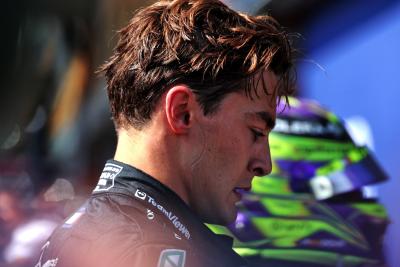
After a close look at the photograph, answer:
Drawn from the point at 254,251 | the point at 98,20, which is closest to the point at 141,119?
the point at 254,251

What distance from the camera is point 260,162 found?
1.31 meters

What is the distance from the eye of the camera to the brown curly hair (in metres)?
1.20

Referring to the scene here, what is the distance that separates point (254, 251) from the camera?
232 centimetres

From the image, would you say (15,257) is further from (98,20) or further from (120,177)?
(98,20)

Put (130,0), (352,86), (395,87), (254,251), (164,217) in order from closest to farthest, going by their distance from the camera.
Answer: (164,217)
(254,251)
(395,87)
(352,86)
(130,0)

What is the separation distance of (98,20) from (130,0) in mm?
2562

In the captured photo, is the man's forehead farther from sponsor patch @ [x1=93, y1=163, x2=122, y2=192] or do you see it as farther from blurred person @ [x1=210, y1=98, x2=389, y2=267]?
blurred person @ [x1=210, y1=98, x2=389, y2=267]

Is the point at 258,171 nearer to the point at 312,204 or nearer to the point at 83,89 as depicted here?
the point at 312,204

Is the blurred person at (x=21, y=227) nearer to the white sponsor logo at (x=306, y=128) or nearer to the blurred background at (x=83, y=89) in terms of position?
the blurred background at (x=83, y=89)

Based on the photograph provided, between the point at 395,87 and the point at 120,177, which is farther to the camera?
the point at 395,87

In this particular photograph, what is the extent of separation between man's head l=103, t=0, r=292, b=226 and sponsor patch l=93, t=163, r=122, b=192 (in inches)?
1.0

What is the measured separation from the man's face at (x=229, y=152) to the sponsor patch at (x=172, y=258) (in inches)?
7.3

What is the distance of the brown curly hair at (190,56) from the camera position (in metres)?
1.20

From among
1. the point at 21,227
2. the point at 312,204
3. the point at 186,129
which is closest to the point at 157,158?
the point at 186,129
